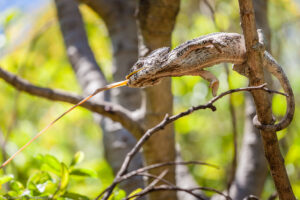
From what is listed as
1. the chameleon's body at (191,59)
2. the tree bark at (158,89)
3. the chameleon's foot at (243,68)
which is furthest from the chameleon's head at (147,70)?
the tree bark at (158,89)

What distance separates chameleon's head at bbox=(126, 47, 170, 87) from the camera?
0.84 meters

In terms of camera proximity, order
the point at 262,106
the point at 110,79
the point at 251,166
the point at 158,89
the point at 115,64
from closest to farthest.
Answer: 1. the point at 262,106
2. the point at 158,89
3. the point at 251,166
4. the point at 115,64
5. the point at 110,79

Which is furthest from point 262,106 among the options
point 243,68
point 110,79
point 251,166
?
point 110,79

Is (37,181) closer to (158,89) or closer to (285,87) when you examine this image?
(158,89)

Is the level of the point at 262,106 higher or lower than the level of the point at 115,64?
lower

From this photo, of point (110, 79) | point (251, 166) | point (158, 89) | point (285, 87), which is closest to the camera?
point (285, 87)

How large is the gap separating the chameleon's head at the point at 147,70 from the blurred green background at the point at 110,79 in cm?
98

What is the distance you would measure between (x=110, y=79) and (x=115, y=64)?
1.05 m

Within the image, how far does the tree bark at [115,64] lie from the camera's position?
67.6 inches

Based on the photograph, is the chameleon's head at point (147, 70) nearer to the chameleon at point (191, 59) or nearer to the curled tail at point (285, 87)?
the chameleon at point (191, 59)

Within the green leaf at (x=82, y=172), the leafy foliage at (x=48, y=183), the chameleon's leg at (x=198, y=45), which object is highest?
the chameleon's leg at (x=198, y=45)

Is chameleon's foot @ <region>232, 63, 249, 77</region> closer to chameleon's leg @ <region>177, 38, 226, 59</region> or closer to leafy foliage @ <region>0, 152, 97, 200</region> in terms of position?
chameleon's leg @ <region>177, 38, 226, 59</region>

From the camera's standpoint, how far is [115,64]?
1.90 m

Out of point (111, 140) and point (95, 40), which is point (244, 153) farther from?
point (95, 40)
